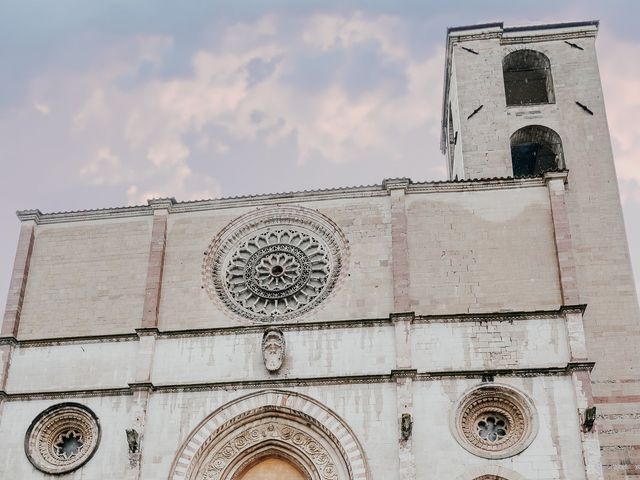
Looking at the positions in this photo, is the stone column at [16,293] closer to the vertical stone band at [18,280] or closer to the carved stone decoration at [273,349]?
the vertical stone band at [18,280]

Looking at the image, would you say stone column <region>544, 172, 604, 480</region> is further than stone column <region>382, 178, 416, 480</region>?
No

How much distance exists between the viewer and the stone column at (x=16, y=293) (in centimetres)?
2164

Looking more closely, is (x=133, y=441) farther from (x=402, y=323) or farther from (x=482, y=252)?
(x=482, y=252)

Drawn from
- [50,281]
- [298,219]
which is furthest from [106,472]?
[298,219]

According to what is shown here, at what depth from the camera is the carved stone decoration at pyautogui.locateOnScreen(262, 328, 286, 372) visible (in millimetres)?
20578

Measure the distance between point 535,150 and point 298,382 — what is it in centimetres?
1215

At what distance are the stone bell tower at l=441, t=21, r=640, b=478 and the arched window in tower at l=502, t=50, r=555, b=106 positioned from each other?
32 mm

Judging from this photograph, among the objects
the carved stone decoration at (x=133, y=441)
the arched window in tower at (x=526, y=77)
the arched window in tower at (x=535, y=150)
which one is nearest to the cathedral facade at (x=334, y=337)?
the carved stone decoration at (x=133, y=441)

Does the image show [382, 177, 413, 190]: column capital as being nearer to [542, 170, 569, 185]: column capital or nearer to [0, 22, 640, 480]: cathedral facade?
[0, 22, 640, 480]: cathedral facade

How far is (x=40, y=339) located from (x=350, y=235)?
7.92m

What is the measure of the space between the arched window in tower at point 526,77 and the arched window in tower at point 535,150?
1.31 m

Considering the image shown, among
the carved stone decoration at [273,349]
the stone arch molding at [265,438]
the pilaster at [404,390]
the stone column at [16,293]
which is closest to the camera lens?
the pilaster at [404,390]

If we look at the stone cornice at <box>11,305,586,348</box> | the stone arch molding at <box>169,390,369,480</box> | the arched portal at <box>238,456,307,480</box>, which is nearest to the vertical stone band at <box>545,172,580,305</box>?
the stone cornice at <box>11,305,586,348</box>

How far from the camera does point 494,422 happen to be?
19750 millimetres
